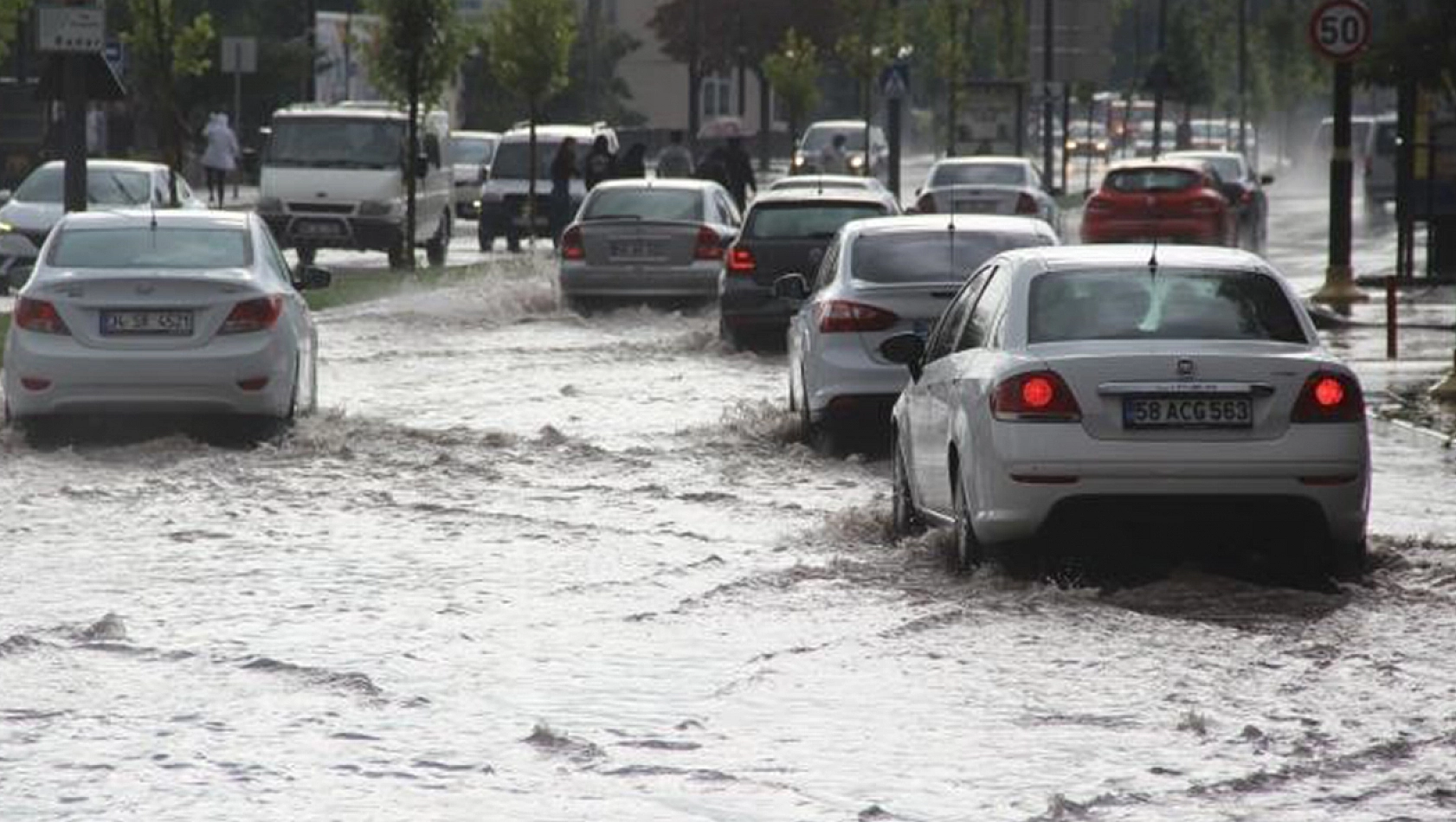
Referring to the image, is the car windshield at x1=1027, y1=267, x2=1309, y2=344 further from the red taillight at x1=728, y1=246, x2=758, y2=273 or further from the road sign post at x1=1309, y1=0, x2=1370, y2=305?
the road sign post at x1=1309, y1=0, x2=1370, y2=305

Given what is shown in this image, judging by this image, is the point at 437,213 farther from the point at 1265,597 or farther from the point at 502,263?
the point at 1265,597

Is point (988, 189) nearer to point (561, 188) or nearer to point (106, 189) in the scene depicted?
point (561, 188)

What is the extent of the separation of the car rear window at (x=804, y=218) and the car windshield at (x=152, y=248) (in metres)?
9.28

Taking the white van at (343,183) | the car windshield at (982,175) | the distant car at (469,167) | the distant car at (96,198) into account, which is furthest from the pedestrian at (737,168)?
the distant car at (96,198)

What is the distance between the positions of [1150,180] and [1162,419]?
108ft

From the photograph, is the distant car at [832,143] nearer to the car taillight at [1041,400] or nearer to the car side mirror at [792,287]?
the car side mirror at [792,287]

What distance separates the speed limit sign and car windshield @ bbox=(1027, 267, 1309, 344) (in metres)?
19.5

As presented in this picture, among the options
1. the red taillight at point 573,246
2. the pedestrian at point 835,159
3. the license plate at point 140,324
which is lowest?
the pedestrian at point 835,159

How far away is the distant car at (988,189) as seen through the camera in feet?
141

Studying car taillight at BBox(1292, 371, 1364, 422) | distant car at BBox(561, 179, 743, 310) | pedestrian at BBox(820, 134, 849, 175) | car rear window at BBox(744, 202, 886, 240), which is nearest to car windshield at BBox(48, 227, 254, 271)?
car taillight at BBox(1292, 371, 1364, 422)

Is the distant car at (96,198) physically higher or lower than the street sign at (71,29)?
lower

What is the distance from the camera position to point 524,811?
8.85 meters

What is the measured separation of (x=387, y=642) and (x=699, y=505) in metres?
5.28

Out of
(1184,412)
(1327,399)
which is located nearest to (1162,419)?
(1184,412)
